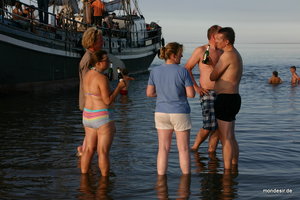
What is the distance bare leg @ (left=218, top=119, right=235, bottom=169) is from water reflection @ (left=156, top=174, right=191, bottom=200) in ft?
2.13

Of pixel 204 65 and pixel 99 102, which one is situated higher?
pixel 204 65

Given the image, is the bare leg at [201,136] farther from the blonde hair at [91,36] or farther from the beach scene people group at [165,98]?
the blonde hair at [91,36]

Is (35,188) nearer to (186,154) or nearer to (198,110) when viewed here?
(186,154)

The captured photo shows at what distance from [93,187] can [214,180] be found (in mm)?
1605

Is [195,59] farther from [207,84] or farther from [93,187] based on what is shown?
[93,187]

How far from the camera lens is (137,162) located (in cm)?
831

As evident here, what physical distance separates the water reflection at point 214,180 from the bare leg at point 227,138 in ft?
0.81

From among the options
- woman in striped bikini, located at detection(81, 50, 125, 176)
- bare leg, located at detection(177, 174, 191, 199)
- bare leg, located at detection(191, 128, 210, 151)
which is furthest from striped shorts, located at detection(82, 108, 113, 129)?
bare leg, located at detection(191, 128, 210, 151)

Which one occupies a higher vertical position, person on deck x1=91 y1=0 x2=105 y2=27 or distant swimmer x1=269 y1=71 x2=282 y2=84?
person on deck x1=91 y1=0 x2=105 y2=27

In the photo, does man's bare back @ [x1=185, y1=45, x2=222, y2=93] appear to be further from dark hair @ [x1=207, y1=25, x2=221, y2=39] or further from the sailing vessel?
the sailing vessel

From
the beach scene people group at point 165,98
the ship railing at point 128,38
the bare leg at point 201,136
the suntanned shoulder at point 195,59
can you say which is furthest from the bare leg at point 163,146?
the ship railing at point 128,38

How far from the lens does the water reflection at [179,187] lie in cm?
636

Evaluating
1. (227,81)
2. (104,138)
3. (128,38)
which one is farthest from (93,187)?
(128,38)

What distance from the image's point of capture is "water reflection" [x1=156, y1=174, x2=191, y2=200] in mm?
6363
